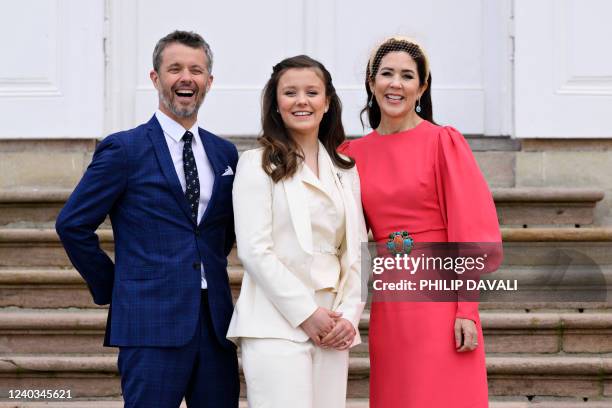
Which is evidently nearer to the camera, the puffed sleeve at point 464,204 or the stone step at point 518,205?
the puffed sleeve at point 464,204

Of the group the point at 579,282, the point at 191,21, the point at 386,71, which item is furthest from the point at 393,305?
the point at 191,21

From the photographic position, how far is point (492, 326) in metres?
4.26

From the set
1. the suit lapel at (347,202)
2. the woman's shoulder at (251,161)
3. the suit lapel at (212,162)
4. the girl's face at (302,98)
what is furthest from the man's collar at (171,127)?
the suit lapel at (347,202)

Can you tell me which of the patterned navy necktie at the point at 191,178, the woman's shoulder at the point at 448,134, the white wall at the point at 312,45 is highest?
the white wall at the point at 312,45

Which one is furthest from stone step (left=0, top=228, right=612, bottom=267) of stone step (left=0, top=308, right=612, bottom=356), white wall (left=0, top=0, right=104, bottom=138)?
white wall (left=0, top=0, right=104, bottom=138)

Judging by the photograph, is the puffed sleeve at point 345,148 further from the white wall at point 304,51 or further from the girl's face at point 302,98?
the white wall at point 304,51

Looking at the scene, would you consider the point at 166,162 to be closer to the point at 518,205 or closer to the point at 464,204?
the point at 464,204

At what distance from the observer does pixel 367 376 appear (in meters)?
4.17

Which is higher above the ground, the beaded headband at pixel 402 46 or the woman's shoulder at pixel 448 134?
the beaded headband at pixel 402 46

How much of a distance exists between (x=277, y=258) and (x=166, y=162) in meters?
0.45

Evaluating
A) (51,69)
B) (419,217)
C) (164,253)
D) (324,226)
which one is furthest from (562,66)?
(164,253)

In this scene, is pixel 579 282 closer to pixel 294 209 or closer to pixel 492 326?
pixel 492 326

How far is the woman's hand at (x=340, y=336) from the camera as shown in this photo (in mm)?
2885

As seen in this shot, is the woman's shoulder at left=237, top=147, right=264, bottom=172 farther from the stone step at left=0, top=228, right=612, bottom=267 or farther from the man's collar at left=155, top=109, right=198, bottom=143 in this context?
the stone step at left=0, top=228, right=612, bottom=267
